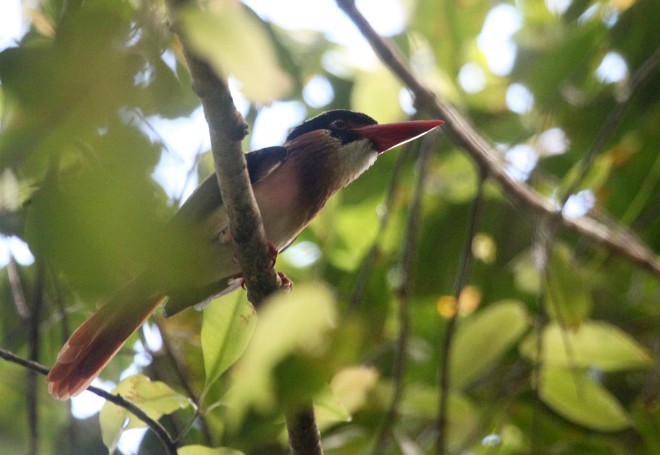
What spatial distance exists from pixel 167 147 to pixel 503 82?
333 cm

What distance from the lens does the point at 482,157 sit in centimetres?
279

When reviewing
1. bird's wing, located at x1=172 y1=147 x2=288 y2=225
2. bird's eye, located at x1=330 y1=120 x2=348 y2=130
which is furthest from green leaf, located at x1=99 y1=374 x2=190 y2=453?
bird's eye, located at x1=330 y1=120 x2=348 y2=130

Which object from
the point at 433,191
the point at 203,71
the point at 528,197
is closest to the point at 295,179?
the point at 528,197

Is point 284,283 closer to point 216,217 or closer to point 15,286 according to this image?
point 216,217

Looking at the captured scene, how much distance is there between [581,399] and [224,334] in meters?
1.54

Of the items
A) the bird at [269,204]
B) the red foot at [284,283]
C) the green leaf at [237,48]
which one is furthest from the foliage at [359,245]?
the red foot at [284,283]

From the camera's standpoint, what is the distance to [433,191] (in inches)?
150

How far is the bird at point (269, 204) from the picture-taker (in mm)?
2156

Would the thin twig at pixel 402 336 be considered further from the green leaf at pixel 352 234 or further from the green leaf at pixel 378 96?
the green leaf at pixel 352 234

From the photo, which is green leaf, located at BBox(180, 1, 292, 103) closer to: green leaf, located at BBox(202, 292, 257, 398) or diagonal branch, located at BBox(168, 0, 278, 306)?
diagonal branch, located at BBox(168, 0, 278, 306)

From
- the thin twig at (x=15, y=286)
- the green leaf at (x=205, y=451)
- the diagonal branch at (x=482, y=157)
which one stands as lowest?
the green leaf at (x=205, y=451)

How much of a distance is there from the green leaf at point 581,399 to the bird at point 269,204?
0.95m

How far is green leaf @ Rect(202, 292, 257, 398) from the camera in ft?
5.31

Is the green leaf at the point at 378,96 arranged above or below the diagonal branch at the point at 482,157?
above
